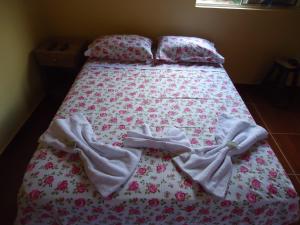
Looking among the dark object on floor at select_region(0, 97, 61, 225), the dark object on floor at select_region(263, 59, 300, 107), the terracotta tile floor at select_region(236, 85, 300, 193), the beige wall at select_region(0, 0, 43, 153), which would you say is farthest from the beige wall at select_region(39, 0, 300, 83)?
the dark object on floor at select_region(0, 97, 61, 225)

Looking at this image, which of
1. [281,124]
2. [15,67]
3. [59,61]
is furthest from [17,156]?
[281,124]

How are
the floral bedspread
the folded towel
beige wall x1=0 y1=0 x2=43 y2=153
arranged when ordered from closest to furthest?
the floral bedspread → the folded towel → beige wall x1=0 y1=0 x2=43 y2=153

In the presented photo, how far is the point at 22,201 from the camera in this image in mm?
1009

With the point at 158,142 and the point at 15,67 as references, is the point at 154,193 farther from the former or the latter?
the point at 15,67

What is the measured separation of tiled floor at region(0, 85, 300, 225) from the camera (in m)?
1.58

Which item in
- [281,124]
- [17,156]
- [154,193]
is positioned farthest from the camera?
[281,124]

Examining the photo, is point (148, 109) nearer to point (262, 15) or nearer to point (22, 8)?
point (22, 8)

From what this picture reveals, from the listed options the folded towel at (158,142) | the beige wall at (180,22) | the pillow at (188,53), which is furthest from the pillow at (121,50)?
the folded towel at (158,142)

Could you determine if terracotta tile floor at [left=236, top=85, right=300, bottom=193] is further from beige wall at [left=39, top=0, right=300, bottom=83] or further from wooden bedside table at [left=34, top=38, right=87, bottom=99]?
wooden bedside table at [left=34, top=38, right=87, bottom=99]

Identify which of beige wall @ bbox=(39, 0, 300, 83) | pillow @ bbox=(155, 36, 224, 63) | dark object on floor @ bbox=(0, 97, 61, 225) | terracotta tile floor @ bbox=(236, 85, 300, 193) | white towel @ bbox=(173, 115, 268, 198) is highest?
beige wall @ bbox=(39, 0, 300, 83)

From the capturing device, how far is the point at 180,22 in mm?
2418

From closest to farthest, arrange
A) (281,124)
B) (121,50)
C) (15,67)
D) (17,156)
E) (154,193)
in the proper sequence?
1. (154,193)
2. (17,156)
3. (15,67)
4. (121,50)
5. (281,124)

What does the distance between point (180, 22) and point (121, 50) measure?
0.79 meters

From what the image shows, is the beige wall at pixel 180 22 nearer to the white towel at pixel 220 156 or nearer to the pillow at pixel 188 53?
the pillow at pixel 188 53
